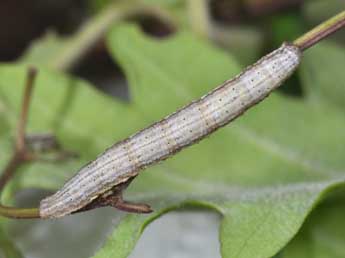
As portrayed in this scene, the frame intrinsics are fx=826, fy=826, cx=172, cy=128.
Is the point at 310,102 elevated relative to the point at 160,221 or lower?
elevated

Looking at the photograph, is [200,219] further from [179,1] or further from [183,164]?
[179,1]

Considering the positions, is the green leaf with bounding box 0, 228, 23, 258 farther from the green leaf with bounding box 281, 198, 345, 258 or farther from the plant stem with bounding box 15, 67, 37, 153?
the green leaf with bounding box 281, 198, 345, 258

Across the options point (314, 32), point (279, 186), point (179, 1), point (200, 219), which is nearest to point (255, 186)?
point (279, 186)

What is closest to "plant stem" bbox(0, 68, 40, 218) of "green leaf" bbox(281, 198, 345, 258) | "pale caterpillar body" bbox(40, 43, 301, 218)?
"pale caterpillar body" bbox(40, 43, 301, 218)

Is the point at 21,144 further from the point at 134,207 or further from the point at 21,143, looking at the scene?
the point at 134,207

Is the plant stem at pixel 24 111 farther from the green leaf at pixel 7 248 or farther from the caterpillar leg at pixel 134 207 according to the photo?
the caterpillar leg at pixel 134 207

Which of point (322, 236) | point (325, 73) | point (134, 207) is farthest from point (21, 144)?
point (325, 73)
